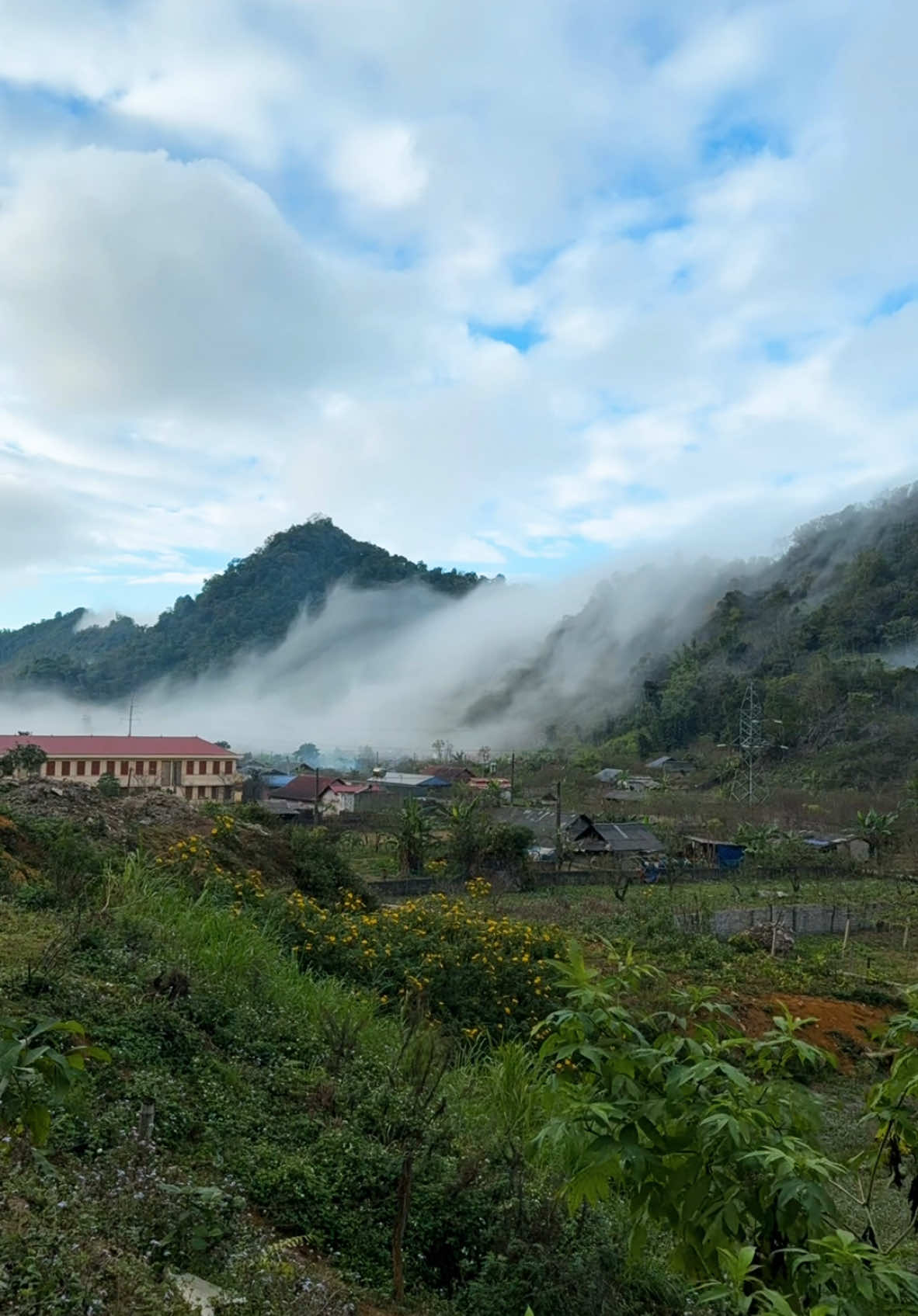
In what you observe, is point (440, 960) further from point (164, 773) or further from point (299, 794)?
point (299, 794)

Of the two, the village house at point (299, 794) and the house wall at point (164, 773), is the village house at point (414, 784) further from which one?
the house wall at point (164, 773)

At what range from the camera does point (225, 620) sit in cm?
13288

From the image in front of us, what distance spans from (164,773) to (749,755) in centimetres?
3293

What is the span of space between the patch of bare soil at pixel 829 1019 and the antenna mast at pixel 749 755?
94.5 ft

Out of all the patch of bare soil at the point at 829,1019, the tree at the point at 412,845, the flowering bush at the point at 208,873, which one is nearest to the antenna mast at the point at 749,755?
the tree at the point at 412,845

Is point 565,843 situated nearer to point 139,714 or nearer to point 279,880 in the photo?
point 279,880

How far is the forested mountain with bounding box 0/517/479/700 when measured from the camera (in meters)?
124

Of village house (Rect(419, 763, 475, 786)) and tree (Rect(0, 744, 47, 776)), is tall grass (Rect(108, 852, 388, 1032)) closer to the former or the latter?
tree (Rect(0, 744, 47, 776))

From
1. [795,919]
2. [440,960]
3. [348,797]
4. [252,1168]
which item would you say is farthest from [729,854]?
[252,1168]

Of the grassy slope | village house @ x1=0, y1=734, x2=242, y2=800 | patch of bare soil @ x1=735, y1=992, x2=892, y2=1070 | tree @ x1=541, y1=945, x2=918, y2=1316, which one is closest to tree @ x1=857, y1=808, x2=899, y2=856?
patch of bare soil @ x1=735, y1=992, x2=892, y2=1070

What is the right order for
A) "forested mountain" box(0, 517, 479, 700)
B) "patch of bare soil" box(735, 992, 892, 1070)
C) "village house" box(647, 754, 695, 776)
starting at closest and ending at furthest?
1. "patch of bare soil" box(735, 992, 892, 1070)
2. "village house" box(647, 754, 695, 776)
3. "forested mountain" box(0, 517, 479, 700)

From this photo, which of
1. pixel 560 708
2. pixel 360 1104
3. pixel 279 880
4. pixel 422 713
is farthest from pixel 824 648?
pixel 360 1104

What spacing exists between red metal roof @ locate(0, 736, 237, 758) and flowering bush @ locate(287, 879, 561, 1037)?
35.2m

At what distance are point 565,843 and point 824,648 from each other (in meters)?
49.8
